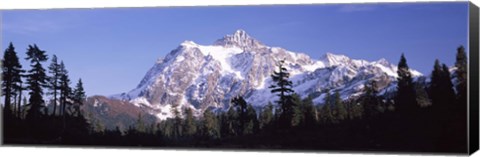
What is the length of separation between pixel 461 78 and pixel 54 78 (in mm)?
7497


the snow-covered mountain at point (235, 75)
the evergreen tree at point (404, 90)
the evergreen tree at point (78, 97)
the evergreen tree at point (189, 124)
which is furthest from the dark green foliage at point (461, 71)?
the evergreen tree at point (78, 97)

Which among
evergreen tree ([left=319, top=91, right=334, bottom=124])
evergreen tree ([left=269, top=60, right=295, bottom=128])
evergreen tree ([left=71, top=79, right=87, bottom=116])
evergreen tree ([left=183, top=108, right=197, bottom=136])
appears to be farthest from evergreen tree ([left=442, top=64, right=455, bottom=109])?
evergreen tree ([left=71, top=79, right=87, bottom=116])

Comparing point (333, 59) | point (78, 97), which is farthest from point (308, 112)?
point (78, 97)

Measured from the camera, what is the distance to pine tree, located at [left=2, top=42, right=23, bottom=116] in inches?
789

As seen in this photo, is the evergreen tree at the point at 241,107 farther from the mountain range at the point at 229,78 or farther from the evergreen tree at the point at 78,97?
the evergreen tree at the point at 78,97

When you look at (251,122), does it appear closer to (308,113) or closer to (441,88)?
(308,113)

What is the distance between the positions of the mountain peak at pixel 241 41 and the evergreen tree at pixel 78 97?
2.87m

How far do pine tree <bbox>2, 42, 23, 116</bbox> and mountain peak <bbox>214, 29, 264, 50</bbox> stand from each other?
160 inches

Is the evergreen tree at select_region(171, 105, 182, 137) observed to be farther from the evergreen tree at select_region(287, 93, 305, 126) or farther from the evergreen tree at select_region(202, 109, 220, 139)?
the evergreen tree at select_region(287, 93, 305, 126)

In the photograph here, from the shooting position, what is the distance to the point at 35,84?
66.3 ft

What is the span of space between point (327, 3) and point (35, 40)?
18.0 feet

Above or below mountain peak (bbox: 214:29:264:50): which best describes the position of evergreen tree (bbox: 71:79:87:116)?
below

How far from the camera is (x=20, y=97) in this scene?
20.4 metres

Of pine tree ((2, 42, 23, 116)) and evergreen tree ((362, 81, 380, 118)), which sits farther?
pine tree ((2, 42, 23, 116))
